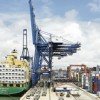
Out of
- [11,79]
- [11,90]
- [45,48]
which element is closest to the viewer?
[11,90]

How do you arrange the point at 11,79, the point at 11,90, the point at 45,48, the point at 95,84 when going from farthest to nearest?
the point at 45,48 → the point at 95,84 → the point at 11,79 → the point at 11,90

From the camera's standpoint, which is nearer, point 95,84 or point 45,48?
point 95,84

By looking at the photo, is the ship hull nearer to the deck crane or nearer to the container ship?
the container ship

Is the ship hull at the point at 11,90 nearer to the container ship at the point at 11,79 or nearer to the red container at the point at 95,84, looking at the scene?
the container ship at the point at 11,79

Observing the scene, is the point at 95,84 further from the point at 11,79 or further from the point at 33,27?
the point at 33,27

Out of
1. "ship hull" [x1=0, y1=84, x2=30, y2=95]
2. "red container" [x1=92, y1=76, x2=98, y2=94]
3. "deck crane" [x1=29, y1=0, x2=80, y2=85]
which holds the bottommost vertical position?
"ship hull" [x1=0, y1=84, x2=30, y2=95]

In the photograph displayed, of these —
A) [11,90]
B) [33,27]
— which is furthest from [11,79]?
[33,27]

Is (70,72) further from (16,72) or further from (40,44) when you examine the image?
(16,72)

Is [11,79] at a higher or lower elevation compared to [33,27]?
lower

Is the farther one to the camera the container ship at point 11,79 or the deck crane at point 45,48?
the deck crane at point 45,48

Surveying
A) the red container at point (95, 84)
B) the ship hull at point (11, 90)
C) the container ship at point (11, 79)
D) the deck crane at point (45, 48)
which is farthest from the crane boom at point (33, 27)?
the ship hull at point (11, 90)

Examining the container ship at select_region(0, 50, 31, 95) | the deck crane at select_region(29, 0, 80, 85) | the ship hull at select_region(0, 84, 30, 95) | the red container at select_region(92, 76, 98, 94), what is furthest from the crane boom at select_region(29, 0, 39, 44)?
the ship hull at select_region(0, 84, 30, 95)
